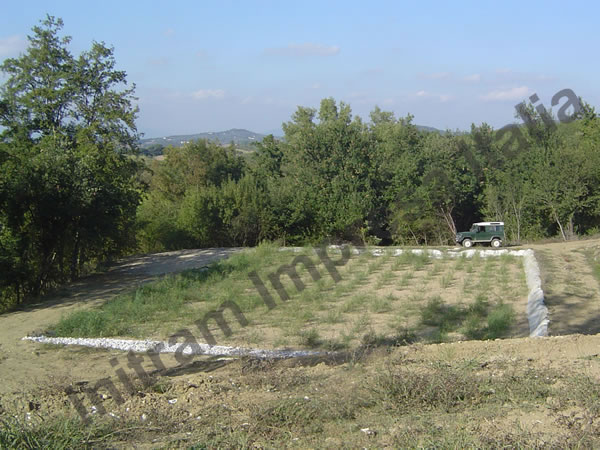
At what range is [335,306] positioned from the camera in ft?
36.6

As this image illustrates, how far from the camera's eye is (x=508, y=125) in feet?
106

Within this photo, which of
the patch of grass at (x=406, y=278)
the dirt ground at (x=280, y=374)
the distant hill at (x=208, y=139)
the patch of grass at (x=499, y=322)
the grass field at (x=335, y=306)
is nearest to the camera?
the dirt ground at (x=280, y=374)

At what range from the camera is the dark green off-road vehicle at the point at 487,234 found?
21672mm

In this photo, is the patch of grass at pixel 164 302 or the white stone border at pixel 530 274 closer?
the white stone border at pixel 530 274

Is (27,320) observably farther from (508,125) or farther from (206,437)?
(508,125)

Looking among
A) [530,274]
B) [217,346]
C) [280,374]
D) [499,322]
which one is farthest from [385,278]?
[280,374]

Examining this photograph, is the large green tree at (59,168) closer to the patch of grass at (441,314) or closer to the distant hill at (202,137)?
the distant hill at (202,137)

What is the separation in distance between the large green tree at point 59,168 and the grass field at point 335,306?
3263mm

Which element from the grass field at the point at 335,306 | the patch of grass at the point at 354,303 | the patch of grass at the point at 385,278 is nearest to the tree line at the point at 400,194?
the grass field at the point at 335,306

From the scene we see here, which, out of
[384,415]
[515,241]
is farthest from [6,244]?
[515,241]

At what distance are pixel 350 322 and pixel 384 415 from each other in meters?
5.07

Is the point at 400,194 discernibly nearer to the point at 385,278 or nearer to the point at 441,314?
the point at 385,278

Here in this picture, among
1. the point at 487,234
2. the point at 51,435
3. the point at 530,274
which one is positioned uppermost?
the point at 51,435

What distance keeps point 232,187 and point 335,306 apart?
41.5ft
